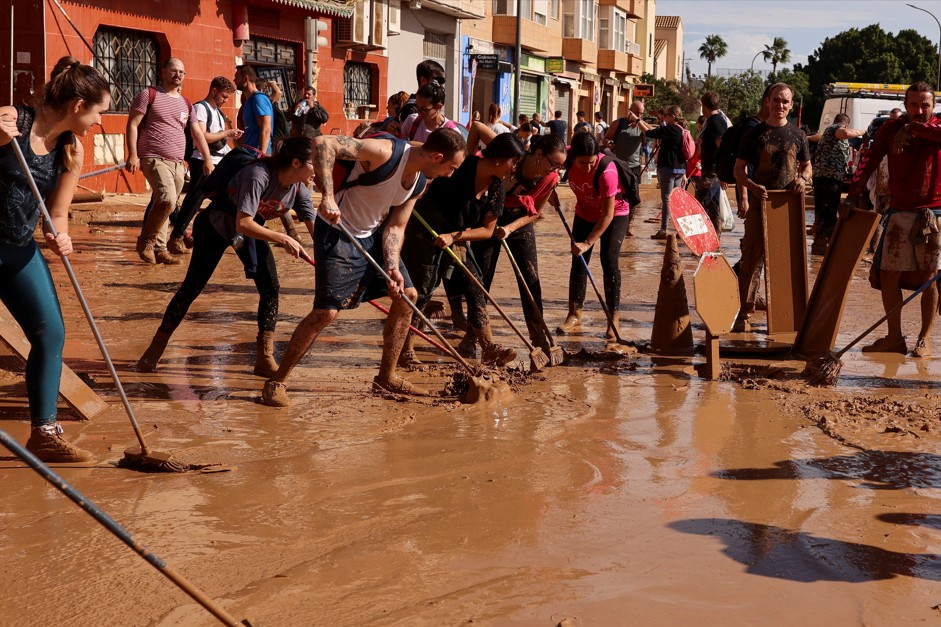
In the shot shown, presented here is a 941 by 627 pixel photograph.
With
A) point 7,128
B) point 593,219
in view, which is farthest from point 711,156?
point 7,128

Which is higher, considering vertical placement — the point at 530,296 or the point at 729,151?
the point at 729,151

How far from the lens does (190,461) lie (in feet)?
15.7

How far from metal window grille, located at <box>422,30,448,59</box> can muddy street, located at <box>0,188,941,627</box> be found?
23.5 metres

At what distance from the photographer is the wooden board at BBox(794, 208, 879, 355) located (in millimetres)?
7266

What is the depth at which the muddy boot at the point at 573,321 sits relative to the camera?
27.2 ft

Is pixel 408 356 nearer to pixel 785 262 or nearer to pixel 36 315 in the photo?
pixel 36 315

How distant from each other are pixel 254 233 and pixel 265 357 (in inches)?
44.7

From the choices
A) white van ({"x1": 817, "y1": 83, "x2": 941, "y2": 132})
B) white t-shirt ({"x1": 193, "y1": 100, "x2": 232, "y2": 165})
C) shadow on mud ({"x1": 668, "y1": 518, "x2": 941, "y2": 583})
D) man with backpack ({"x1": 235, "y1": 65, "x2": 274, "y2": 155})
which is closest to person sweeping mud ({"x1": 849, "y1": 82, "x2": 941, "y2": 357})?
shadow on mud ({"x1": 668, "y1": 518, "x2": 941, "y2": 583})

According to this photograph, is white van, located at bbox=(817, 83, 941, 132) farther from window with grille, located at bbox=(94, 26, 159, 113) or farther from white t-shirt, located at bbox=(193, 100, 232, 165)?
white t-shirt, located at bbox=(193, 100, 232, 165)

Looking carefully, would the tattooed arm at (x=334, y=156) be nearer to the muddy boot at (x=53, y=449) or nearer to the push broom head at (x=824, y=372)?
the muddy boot at (x=53, y=449)

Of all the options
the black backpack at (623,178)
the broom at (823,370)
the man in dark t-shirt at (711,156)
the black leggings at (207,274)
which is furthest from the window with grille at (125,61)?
the broom at (823,370)

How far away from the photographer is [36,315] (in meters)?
4.59

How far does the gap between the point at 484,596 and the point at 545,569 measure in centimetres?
31

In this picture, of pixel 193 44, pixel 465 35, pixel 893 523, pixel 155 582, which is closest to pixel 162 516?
pixel 155 582
